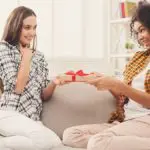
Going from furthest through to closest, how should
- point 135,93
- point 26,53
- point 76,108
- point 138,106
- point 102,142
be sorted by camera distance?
point 26,53
point 76,108
point 138,106
point 135,93
point 102,142

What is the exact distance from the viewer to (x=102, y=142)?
5.91 feet

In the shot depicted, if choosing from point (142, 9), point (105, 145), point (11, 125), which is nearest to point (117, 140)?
point (105, 145)

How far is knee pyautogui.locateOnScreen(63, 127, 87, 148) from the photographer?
82.7 inches

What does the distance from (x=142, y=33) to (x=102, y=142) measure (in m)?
0.63

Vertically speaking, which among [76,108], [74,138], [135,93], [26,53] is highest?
[26,53]

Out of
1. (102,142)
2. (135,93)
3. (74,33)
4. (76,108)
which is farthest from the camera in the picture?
(74,33)

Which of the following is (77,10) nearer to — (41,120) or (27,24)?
(27,24)

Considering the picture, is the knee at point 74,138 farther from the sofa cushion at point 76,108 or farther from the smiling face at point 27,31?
the smiling face at point 27,31

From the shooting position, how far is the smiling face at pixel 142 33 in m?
2.05

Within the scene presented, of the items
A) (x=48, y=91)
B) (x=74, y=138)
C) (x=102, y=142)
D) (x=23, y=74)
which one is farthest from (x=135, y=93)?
(x=23, y=74)

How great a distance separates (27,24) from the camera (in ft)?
8.27

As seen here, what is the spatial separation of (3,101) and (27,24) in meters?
0.52

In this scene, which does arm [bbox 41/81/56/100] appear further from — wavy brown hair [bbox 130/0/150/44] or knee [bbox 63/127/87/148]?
wavy brown hair [bbox 130/0/150/44]

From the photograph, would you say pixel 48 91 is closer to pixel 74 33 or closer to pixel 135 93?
pixel 135 93
